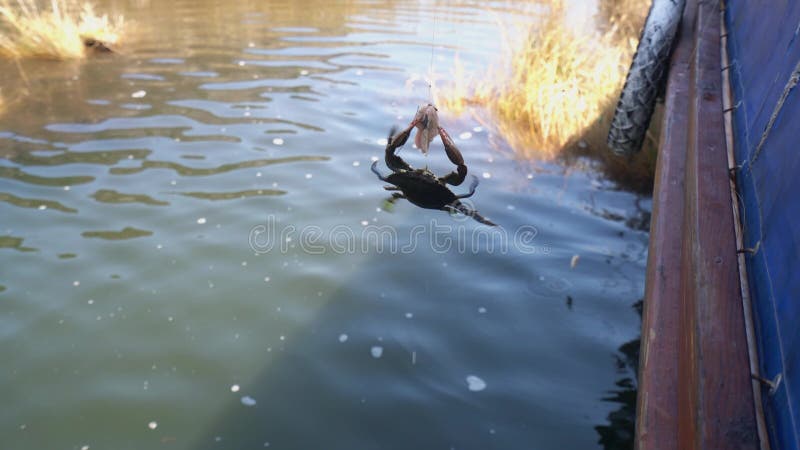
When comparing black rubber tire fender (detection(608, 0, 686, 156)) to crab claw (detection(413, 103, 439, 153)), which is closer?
crab claw (detection(413, 103, 439, 153))

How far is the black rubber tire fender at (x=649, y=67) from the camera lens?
16.4 feet

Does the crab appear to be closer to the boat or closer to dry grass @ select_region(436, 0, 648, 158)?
the boat

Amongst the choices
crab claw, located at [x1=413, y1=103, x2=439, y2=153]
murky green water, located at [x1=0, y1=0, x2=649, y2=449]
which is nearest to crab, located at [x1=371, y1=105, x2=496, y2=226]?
crab claw, located at [x1=413, y1=103, x2=439, y2=153]

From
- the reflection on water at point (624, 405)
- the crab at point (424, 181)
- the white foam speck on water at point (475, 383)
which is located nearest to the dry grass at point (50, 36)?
the crab at point (424, 181)

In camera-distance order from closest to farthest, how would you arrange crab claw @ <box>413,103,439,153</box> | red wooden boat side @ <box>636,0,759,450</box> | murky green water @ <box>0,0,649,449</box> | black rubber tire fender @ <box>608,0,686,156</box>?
red wooden boat side @ <box>636,0,759,450</box>
crab claw @ <box>413,103,439,153</box>
murky green water @ <box>0,0,649,449</box>
black rubber tire fender @ <box>608,0,686,156</box>

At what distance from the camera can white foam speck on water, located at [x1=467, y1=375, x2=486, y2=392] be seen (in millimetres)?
4201

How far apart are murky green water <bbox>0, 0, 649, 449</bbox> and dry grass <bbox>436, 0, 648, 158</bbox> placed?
0.45 m

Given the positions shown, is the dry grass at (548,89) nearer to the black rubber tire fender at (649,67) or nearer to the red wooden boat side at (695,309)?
the black rubber tire fender at (649,67)

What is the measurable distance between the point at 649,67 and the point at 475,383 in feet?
9.74

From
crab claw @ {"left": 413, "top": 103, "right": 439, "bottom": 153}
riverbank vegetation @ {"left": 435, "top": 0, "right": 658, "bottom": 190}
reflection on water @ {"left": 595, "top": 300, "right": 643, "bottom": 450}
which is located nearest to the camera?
crab claw @ {"left": 413, "top": 103, "right": 439, "bottom": 153}

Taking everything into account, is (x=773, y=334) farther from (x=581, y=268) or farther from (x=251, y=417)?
(x=581, y=268)

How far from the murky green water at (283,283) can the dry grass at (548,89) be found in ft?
1.47

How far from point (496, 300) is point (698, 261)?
289 centimetres

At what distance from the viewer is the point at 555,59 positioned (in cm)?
798
